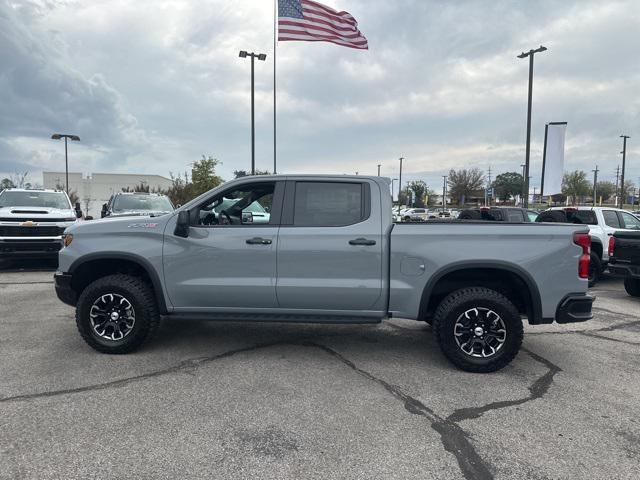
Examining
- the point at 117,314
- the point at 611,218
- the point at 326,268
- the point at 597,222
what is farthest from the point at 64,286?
the point at 611,218

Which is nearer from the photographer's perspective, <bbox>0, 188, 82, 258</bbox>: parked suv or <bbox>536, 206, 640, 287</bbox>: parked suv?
<bbox>536, 206, 640, 287</bbox>: parked suv

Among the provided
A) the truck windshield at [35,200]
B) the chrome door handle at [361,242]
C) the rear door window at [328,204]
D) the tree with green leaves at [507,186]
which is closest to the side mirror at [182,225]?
the rear door window at [328,204]

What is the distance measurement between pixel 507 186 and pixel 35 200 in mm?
111721

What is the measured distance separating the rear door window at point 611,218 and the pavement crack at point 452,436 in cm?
891

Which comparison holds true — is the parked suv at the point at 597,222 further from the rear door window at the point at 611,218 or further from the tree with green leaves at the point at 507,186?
the tree with green leaves at the point at 507,186

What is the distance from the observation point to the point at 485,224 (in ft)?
15.0

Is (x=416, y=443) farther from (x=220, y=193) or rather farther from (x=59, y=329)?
(x=59, y=329)

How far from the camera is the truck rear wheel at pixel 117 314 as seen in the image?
4.70 metres

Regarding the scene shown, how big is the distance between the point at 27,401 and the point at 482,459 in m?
3.48

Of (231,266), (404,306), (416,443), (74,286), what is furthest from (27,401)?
(404,306)

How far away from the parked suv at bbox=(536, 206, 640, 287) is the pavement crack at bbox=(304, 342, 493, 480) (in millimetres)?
7763

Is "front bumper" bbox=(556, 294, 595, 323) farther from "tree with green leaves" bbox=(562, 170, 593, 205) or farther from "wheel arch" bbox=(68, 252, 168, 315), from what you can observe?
"tree with green leaves" bbox=(562, 170, 593, 205)

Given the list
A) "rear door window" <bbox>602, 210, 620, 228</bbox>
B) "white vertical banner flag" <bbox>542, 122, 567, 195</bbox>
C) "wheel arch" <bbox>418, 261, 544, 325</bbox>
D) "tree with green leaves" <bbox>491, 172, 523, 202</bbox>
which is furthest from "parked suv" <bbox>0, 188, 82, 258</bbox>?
"tree with green leaves" <bbox>491, 172, 523, 202</bbox>

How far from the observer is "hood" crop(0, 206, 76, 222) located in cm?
1014
